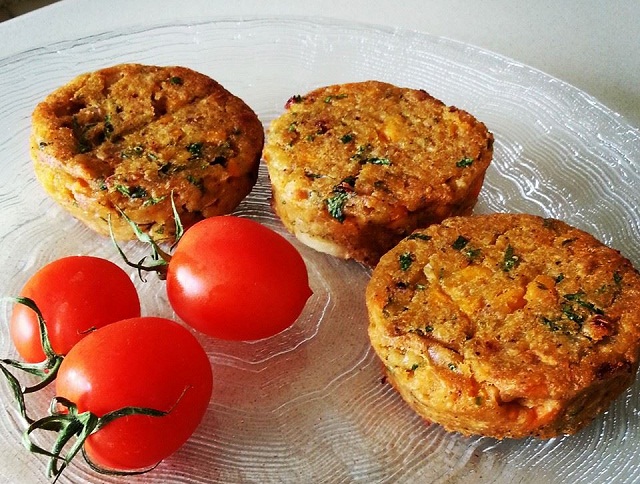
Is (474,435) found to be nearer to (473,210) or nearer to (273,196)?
(473,210)

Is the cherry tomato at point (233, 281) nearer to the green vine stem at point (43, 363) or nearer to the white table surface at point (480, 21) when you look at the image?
the green vine stem at point (43, 363)

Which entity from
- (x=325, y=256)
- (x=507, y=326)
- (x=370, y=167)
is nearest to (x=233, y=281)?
(x=325, y=256)

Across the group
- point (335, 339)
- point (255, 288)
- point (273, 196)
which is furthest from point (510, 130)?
point (255, 288)

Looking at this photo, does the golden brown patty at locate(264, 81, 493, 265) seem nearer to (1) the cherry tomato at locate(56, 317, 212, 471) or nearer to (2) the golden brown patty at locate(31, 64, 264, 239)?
(2) the golden brown patty at locate(31, 64, 264, 239)

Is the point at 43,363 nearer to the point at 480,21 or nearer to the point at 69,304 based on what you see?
the point at 69,304

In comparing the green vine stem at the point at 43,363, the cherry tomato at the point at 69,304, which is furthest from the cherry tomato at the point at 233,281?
the green vine stem at the point at 43,363

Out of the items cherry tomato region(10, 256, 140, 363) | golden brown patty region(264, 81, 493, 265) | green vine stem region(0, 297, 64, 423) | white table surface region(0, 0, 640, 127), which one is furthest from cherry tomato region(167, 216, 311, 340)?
white table surface region(0, 0, 640, 127)
